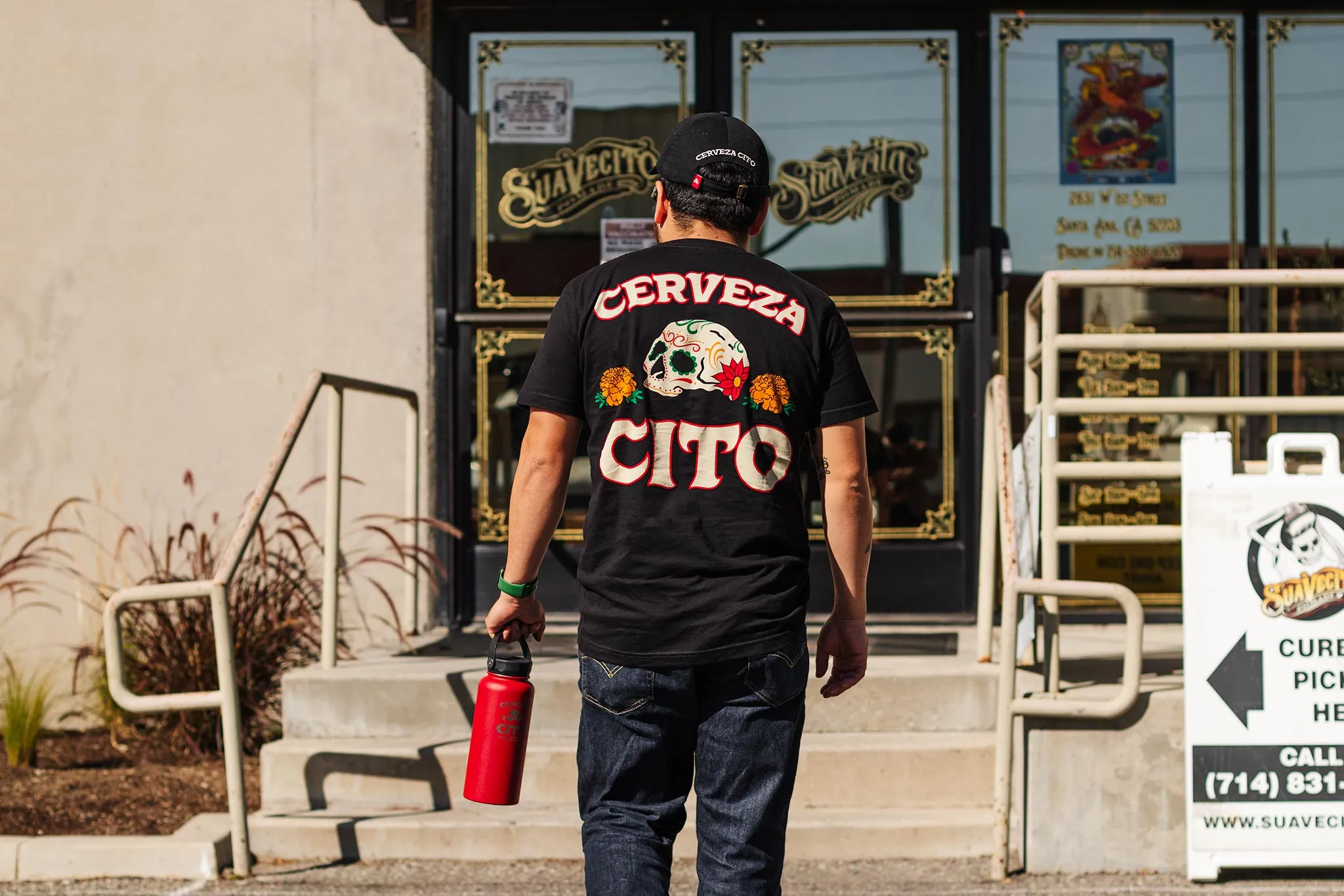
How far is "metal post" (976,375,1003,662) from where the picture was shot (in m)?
5.40

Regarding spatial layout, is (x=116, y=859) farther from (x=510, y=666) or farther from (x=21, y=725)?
(x=510, y=666)

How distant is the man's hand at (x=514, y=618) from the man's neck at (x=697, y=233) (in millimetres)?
785

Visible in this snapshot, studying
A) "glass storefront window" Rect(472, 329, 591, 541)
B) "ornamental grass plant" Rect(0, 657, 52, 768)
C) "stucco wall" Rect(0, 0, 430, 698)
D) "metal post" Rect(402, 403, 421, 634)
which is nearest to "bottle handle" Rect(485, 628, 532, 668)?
"metal post" Rect(402, 403, 421, 634)

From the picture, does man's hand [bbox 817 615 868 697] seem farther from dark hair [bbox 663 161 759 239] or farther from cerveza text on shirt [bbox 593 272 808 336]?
dark hair [bbox 663 161 759 239]

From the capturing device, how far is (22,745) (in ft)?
19.6

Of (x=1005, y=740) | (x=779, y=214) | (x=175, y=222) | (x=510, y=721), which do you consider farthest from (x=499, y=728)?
(x=175, y=222)

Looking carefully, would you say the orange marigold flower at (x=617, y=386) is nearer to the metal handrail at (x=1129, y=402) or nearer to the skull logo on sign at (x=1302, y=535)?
the metal handrail at (x=1129, y=402)

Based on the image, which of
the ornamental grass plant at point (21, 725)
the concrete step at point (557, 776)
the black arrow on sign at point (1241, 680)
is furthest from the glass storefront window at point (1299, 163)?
the ornamental grass plant at point (21, 725)

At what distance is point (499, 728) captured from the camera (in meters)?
3.10

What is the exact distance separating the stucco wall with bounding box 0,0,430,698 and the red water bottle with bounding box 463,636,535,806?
162 inches

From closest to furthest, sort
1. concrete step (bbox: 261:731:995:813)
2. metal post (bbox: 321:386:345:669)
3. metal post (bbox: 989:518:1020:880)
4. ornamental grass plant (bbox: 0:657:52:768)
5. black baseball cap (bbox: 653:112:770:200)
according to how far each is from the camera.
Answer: black baseball cap (bbox: 653:112:770:200) < metal post (bbox: 989:518:1020:880) < concrete step (bbox: 261:731:995:813) < metal post (bbox: 321:386:345:669) < ornamental grass plant (bbox: 0:657:52:768)

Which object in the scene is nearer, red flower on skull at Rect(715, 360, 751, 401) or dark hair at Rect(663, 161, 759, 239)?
red flower on skull at Rect(715, 360, 751, 401)

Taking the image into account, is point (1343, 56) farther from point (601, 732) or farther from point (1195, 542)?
point (601, 732)

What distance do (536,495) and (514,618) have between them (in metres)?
0.28
